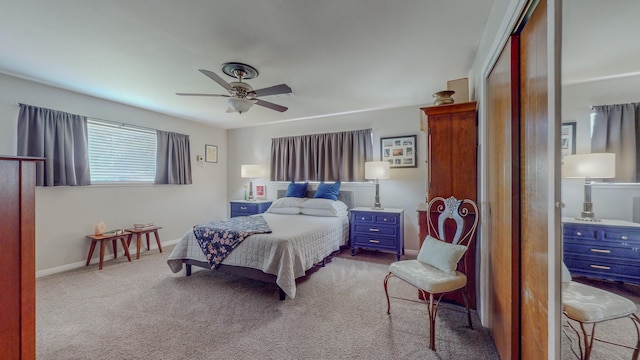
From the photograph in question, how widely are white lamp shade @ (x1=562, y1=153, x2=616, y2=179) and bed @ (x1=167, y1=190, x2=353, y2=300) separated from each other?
2.23 meters

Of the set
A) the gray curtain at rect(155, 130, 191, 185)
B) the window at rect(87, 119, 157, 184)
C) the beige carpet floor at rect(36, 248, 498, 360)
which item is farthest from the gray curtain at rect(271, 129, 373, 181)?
the window at rect(87, 119, 157, 184)

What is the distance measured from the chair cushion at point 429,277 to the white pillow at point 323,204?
2.11 metres

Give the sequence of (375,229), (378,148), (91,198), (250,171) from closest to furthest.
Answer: (91,198)
(375,229)
(378,148)
(250,171)

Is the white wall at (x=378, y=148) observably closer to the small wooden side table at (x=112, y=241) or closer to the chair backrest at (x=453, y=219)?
the chair backrest at (x=453, y=219)

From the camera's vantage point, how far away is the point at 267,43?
230cm

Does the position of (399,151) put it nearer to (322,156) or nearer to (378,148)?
(378,148)

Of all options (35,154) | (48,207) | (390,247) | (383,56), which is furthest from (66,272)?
(383,56)

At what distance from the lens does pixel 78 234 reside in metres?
3.59

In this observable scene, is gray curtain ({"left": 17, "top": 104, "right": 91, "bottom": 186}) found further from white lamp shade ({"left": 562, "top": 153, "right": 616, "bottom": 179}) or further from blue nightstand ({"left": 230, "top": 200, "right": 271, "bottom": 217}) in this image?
white lamp shade ({"left": 562, "top": 153, "right": 616, "bottom": 179})

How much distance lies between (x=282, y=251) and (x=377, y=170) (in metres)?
2.14

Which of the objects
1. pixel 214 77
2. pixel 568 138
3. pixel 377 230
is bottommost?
pixel 377 230

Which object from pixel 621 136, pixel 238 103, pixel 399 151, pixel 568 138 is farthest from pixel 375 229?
pixel 621 136

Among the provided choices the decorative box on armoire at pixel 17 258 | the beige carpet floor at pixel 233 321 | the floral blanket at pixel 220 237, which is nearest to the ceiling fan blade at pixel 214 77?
the decorative box on armoire at pixel 17 258

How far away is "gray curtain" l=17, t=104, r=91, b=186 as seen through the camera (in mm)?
3115
